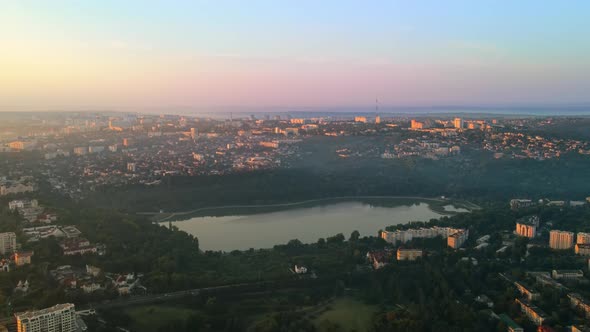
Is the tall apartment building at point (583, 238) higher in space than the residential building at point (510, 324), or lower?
higher

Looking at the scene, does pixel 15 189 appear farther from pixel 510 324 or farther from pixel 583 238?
pixel 583 238

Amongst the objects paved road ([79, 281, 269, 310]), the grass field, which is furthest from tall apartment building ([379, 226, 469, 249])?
paved road ([79, 281, 269, 310])

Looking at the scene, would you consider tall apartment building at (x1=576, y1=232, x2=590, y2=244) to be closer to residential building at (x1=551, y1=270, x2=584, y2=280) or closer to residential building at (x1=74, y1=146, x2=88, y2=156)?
residential building at (x1=551, y1=270, x2=584, y2=280)

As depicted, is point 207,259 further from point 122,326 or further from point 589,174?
point 589,174

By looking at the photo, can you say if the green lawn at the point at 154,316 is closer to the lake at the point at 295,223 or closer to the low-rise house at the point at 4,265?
→ the low-rise house at the point at 4,265

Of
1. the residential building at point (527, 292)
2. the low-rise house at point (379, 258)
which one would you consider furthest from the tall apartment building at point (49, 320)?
the residential building at point (527, 292)

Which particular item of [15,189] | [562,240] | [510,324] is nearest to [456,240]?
[562,240]
